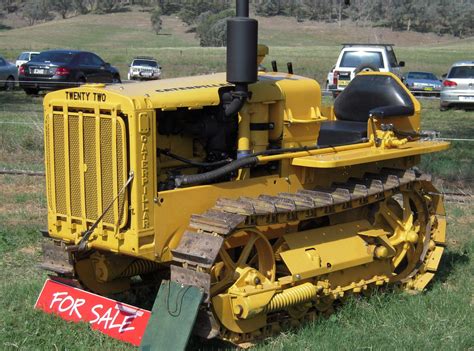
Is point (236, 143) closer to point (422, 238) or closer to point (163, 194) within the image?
point (163, 194)

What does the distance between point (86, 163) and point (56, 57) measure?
2351 cm

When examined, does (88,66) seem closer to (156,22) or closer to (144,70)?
(144,70)

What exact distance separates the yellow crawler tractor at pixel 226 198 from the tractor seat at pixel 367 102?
266 mm

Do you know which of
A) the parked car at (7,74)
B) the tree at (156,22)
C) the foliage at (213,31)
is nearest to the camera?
the parked car at (7,74)

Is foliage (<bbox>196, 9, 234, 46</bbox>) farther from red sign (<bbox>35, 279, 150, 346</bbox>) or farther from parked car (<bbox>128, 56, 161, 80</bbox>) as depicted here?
red sign (<bbox>35, 279, 150, 346</bbox>)

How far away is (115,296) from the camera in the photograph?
779cm

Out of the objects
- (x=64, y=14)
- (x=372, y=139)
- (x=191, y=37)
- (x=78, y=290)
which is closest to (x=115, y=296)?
(x=78, y=290)

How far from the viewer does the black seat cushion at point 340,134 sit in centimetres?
822

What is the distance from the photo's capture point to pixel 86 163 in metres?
6.73

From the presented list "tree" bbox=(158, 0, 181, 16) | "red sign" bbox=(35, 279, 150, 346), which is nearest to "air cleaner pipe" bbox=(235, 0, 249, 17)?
"red sign" bbox=(35, 279, 150, 346)

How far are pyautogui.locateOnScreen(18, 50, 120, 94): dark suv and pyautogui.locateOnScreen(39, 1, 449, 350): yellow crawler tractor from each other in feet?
66.5

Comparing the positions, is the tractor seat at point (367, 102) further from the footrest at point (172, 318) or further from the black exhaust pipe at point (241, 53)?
the footrest at point (172, 318)

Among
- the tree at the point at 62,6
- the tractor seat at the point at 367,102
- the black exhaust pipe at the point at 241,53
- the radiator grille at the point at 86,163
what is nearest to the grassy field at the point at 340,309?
the radiator grille at the point at 86,163

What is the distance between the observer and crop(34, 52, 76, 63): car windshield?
29062 millimetres
